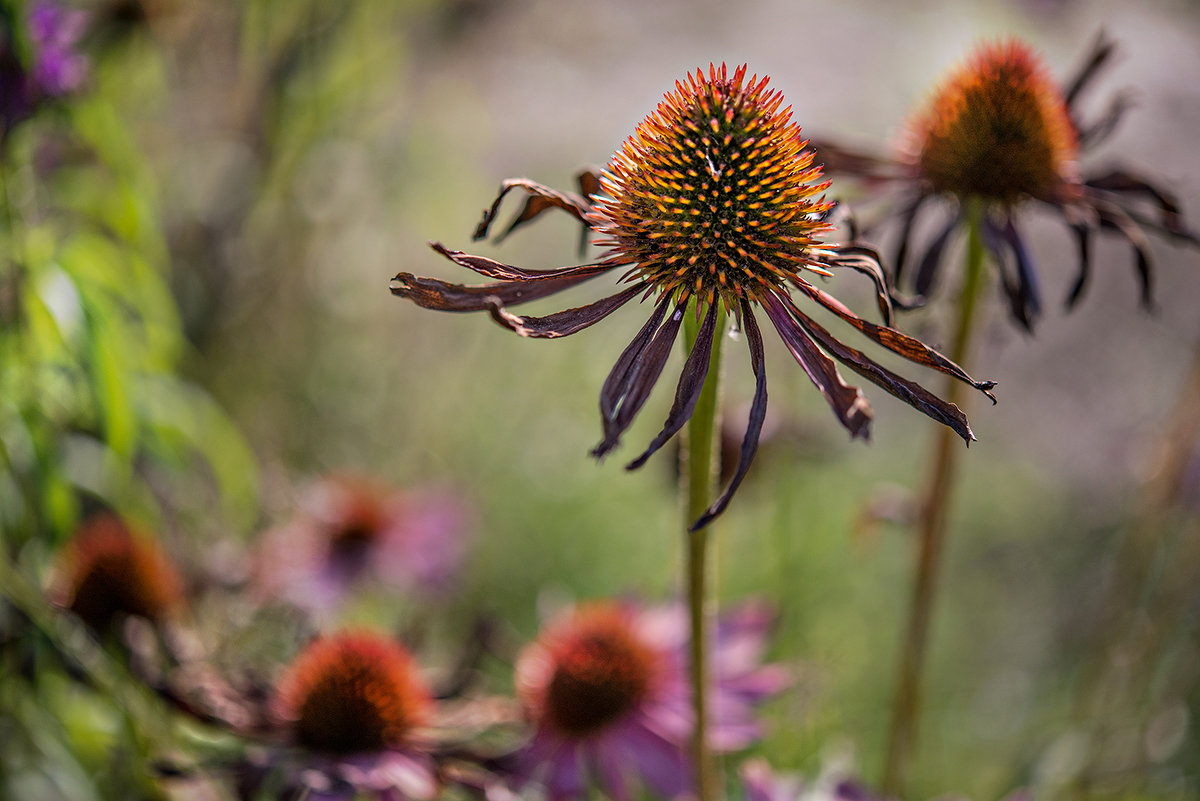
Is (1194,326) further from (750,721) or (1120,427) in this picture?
(750,721)

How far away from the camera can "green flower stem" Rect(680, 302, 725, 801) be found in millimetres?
815

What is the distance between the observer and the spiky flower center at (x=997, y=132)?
112 cm

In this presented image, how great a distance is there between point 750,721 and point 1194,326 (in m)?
2.94

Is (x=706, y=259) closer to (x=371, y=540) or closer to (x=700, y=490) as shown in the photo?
(x=700, y=490)

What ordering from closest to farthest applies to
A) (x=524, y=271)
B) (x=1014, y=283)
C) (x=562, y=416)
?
(x=524, y=271), (x=1014, y=283), (x=562, y=416)

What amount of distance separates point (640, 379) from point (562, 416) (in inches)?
84.0

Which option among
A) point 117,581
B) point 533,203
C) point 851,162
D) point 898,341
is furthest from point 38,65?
point 898,341

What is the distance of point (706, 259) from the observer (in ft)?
2.80

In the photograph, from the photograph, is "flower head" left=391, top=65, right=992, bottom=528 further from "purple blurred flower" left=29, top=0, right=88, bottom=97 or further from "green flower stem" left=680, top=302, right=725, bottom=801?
"purple blurred flower" left=29, top=0, right=88, bottom=97

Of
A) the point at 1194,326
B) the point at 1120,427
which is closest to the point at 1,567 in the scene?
the point at 1120,427

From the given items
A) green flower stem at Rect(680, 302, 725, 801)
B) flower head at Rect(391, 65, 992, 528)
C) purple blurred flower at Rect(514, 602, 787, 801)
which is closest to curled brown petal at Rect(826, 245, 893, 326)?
flower head at Rect(391, 65, 992, 528)

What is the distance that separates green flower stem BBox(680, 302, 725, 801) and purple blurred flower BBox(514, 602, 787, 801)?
10.7 inches

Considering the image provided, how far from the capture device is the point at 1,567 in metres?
1.19

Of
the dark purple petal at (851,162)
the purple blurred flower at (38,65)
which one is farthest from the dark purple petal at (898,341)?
the purple blurred flower at (38,65)
